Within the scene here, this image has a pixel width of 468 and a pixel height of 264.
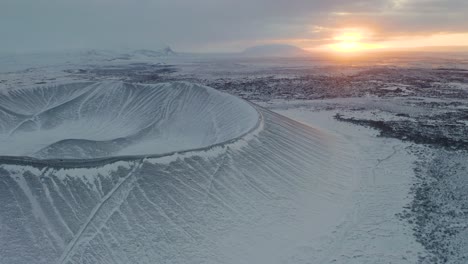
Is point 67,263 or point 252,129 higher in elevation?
point 252,129

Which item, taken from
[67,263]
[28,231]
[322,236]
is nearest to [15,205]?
[28,231]

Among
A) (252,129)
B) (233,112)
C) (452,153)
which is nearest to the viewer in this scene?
(252,129)

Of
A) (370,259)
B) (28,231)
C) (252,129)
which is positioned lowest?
(370,259)

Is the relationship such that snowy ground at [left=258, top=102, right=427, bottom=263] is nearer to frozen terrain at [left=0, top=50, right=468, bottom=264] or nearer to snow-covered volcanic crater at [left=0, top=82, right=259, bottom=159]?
frozen terrain at [left=0, top=50, right=468, bottom=264]

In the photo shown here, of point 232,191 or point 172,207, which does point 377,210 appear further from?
point 172,207

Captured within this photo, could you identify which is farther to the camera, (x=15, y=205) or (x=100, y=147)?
(x=100, y=147)

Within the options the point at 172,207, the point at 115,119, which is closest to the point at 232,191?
the point at 172,207

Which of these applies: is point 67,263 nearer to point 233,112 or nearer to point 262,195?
point 262,195
